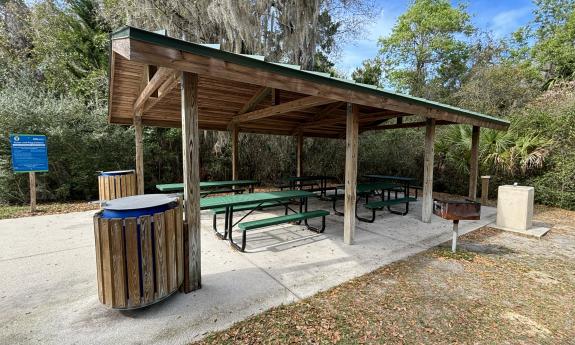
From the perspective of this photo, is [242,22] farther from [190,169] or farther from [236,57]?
[190,169]

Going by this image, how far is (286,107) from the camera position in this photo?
4.32 metres

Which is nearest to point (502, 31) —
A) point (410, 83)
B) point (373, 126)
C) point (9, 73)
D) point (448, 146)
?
point (410, 83)

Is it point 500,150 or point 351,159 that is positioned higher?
point 500,150

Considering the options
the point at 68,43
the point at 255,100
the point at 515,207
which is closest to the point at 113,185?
the point at 255,100

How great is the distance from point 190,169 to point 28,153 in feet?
18.9

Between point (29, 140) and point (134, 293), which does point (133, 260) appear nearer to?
point (134, 293)

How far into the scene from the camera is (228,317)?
2164mm

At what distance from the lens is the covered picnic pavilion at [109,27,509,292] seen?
2.07 metres

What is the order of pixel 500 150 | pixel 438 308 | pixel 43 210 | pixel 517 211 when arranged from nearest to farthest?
pixel 438 308, pixel 517 211, pixel 43 210, pixel 500 150

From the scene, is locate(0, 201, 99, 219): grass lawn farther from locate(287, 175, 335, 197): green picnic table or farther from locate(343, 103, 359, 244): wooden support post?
locate(343, 103, 359, 244): wooden support post

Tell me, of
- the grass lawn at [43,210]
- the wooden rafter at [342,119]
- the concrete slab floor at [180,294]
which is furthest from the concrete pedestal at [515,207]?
Result: the grass lawn at [43,210]

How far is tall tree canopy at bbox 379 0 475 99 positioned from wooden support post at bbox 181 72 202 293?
18.8 metres

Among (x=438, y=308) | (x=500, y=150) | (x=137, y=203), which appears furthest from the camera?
(x=500, y=150)

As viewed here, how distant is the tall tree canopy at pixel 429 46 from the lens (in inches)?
723
